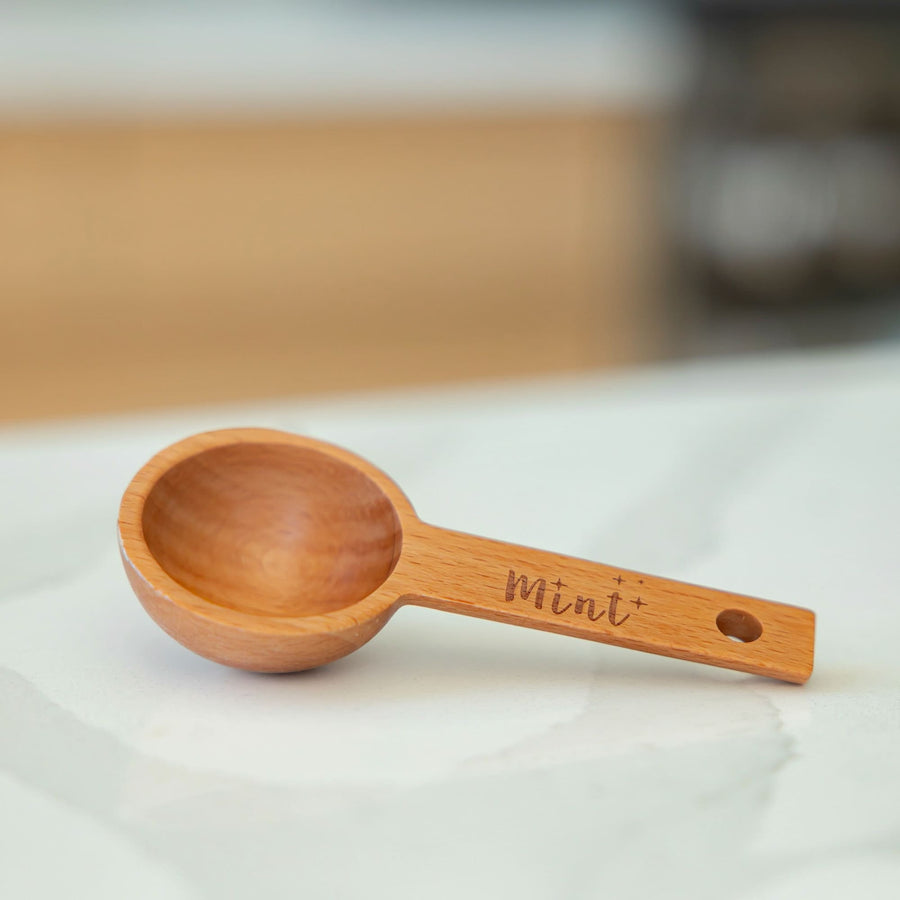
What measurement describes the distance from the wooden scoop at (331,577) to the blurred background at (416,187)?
6.00 feet

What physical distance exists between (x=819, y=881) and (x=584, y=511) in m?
0.31

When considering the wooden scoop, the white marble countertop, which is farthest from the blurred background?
the wooden scoop

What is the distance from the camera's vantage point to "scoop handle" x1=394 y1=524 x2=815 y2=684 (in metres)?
0.41

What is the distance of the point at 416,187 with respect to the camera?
2.38 meters

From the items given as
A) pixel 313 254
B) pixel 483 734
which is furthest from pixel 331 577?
A: pixel 313 254

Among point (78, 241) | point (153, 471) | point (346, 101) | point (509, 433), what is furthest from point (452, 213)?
point (153, 471)

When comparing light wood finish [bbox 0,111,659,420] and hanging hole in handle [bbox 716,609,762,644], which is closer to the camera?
hanging hole in handle [bbox 716,609,762,644]

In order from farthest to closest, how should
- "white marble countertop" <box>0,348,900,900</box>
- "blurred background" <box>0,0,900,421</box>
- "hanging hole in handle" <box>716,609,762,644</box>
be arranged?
"blurred background" <box>0,0,900,421</box>, "hanging hole in handle" <box>716,609,762,644</box>, "white marble countertop" <box>0,348,900,900</box>

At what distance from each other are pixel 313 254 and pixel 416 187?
0.25 metres

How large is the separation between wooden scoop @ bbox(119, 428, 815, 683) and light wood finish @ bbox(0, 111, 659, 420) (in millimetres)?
1829

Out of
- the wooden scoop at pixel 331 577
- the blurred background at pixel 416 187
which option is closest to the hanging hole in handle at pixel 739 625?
the wooden scoop at pixel 331 577

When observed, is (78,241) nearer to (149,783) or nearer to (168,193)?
(168,193)

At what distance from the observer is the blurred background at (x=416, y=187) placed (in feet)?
7.08

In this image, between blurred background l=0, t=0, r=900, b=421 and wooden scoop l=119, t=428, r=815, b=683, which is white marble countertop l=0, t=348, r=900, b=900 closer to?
wooden scoop l=119, t=428, r=815, b=683
